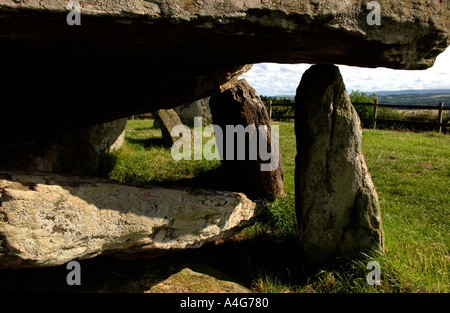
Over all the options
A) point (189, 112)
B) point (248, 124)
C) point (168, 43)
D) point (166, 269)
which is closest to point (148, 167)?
point (248, 124)

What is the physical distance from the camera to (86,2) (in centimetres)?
207

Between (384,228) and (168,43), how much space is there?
2.99 meters

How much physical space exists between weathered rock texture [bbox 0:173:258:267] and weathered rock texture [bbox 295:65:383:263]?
2.96 feet

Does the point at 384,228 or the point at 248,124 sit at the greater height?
the point at 248,124

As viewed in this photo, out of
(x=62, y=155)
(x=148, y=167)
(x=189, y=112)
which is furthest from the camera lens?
(x=189, y=112)

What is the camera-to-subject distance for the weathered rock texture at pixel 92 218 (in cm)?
240

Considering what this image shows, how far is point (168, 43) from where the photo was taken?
8.80 ft

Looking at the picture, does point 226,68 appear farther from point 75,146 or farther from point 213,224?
point 75,146

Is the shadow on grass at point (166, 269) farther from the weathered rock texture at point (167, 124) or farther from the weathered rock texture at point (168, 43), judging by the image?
the weathered rock texture at point (167, 124)

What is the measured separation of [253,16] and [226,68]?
1.72 meters

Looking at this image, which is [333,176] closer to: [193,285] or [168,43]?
[193,285]

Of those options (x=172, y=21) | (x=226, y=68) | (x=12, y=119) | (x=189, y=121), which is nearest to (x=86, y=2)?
(x=172, y=21)

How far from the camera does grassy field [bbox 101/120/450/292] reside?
3.43 metres

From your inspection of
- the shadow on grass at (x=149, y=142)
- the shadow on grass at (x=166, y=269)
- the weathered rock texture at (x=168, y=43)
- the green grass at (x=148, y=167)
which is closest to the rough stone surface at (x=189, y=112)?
the shadow on grass at (x=149, y=142)
